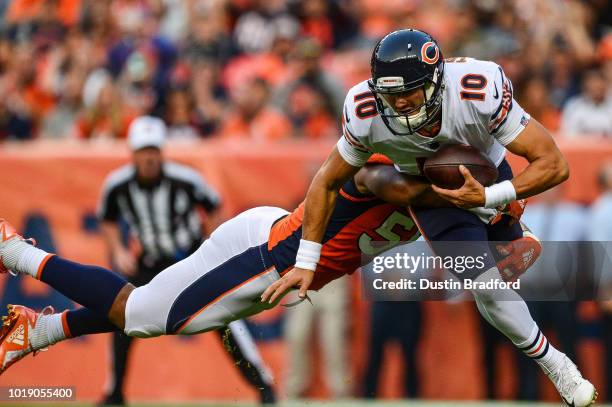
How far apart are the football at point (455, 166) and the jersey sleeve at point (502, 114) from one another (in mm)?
157

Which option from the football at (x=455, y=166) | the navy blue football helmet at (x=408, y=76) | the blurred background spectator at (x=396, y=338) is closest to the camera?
the navy blue football helmet at (x=408, y=76)

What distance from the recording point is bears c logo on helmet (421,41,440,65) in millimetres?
4586

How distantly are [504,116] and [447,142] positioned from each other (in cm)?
32

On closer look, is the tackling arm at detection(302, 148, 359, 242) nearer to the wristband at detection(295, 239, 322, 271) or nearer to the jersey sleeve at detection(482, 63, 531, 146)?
the wristband at detection(295, 239, 322, 271)

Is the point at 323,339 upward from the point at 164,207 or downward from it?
downward

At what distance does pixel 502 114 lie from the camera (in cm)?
458

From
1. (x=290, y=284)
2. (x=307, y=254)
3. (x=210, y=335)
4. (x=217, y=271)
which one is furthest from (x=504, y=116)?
(x=210, y=335)

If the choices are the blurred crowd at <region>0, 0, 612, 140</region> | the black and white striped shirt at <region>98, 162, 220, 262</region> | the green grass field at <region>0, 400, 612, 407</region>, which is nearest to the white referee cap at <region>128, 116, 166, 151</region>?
the black and white striped shirt at <region>98, 162, 220, 262</region>

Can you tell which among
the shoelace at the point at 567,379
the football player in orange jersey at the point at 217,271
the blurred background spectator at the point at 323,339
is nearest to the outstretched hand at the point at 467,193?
the football player in orange jersey at the point at 217,271

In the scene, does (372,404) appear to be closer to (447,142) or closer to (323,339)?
(323,339)

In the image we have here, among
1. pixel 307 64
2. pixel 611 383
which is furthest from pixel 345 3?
pixel 611 383

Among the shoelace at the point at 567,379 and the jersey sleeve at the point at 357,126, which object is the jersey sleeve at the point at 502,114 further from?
the shoelace at the point at 567,379

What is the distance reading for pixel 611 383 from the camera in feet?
24.8

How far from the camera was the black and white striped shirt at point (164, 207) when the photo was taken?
24.4ft
